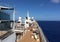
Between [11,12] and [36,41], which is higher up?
[11,12]

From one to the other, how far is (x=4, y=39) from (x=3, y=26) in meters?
1.30

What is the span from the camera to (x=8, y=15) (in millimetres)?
11828

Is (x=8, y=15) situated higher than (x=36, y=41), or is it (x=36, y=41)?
(x=8, y=15)

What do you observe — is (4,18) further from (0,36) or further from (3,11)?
(0,36)

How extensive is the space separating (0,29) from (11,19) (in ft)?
6.68

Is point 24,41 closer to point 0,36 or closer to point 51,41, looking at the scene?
point 0,36

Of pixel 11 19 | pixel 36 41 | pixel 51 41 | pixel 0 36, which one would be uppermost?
pixel 11 19

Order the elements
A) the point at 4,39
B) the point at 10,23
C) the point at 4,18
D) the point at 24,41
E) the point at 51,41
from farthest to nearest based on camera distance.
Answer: the point at 51,41 < the point at 24,41 < the point at 10,23 < the point at 4,18 < the point at 4,39

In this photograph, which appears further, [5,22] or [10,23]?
[10,23]

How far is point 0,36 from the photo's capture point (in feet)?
32.0

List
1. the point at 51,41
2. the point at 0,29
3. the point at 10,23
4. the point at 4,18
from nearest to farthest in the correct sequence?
the point at 0,29 < the point at 4,18 < the point at 10,23 < the point at 51,41

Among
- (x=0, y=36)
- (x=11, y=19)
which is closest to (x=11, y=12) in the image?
(x=11, y=19)

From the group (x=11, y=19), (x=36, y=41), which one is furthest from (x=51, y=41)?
(x=11, y=19)

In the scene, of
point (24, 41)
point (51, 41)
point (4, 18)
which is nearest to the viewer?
point (4, 18)
